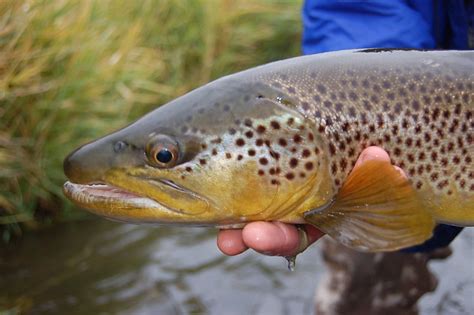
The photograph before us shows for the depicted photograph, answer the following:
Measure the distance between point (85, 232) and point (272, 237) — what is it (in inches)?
121

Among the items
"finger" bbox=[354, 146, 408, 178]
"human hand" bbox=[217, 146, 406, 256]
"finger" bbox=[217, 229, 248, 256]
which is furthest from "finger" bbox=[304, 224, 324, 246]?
"finger" bbox=[354, 146, 408, 178]

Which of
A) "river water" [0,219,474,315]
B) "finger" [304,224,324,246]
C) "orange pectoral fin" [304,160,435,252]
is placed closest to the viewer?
"orange pectoral fin" [304,160,435,252]

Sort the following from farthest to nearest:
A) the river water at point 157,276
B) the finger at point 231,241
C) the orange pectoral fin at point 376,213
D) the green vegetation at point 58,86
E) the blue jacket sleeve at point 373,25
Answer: the green vegetation at point 58,86
the river water at point 157,276
the blue jacket sleeve at point 373,25
the finger at point 231,241
the orange pectoral fin at point 376,213

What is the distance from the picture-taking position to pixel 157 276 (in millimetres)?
4398

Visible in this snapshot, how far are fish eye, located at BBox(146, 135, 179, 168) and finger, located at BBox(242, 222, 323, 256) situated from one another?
28 centimetres

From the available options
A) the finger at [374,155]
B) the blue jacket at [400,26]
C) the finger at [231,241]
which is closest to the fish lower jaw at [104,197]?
the finger at [231,241]

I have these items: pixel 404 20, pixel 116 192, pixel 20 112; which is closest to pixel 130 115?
pixel 20 112

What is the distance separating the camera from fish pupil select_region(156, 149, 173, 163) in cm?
193

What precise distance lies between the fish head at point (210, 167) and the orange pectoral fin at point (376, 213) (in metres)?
0.09

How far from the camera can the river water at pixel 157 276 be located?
405cm

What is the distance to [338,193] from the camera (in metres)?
1.95

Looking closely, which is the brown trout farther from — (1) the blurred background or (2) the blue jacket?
(1) the blurred background

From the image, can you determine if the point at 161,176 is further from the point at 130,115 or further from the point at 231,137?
the point at 130,115

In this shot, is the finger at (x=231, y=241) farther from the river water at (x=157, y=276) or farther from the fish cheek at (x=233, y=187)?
the river water at (x=157, y=276)
